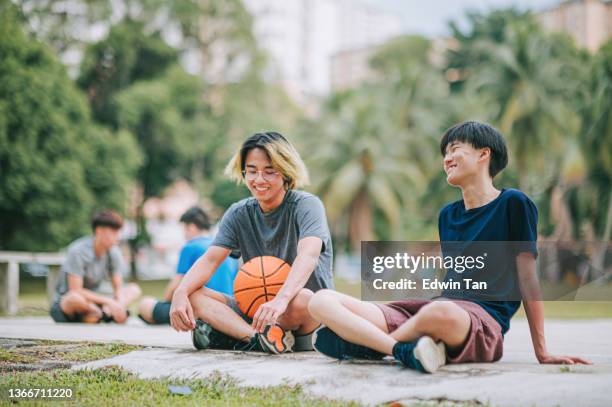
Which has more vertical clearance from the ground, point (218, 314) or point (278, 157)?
point (278, 157)

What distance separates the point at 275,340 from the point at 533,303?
5.41ft

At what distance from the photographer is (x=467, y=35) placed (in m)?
50.8

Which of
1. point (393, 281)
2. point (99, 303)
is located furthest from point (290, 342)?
point (99, 303)

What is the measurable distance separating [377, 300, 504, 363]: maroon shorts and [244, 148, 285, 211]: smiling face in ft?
3.73

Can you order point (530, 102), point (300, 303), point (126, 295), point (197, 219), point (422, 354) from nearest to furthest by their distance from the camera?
point (422, 354) < point (300, 303) < point (197, 219) < point (126, 295) < point (530, 102)

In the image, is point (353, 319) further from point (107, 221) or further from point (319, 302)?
point (107, 221)

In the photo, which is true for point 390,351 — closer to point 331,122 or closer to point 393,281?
point 393,281

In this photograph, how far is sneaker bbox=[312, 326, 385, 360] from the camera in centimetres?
430

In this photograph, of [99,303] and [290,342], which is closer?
[290,342]

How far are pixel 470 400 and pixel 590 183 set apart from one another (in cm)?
3137

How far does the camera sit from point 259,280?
16.0 feet

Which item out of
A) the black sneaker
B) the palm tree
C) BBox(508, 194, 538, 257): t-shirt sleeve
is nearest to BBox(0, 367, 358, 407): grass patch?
the black sneaker

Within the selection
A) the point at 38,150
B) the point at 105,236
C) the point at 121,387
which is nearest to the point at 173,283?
the point at 105,236

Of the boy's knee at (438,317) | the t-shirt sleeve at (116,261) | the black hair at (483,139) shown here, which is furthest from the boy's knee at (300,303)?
the t-shirt sleeve at (116,261)
